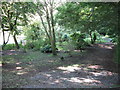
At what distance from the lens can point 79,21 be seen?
5633 mm

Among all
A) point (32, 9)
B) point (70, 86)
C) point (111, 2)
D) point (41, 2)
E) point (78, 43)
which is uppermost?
point (41, 2)

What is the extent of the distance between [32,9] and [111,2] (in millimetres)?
4395

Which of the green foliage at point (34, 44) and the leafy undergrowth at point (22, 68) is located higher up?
the green foliage at point (34, 44)

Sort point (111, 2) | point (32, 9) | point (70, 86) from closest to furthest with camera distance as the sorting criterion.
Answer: point (70, 86) → point (111, 2) → point (32, 9)

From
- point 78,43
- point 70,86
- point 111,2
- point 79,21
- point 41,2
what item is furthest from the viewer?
point 78,43

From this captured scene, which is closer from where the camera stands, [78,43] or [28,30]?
[78,43]

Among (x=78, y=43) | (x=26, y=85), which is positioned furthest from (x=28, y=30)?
(x=26, y=85)

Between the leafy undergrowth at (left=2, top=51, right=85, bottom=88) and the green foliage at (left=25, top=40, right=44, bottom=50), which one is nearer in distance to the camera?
the leafy undergrowth at (left=2, top=51, right=85, bottom=88)

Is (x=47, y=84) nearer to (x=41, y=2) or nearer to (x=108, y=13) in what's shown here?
(x=108, y=13)

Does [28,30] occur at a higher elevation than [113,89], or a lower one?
higher

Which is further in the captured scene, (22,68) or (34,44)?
(34,44)

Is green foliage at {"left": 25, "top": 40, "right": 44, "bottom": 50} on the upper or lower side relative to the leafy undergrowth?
upper

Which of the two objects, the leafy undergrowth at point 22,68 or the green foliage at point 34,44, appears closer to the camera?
the leafy undergrowth at point 22,68

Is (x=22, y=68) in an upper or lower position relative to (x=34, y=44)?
lower
